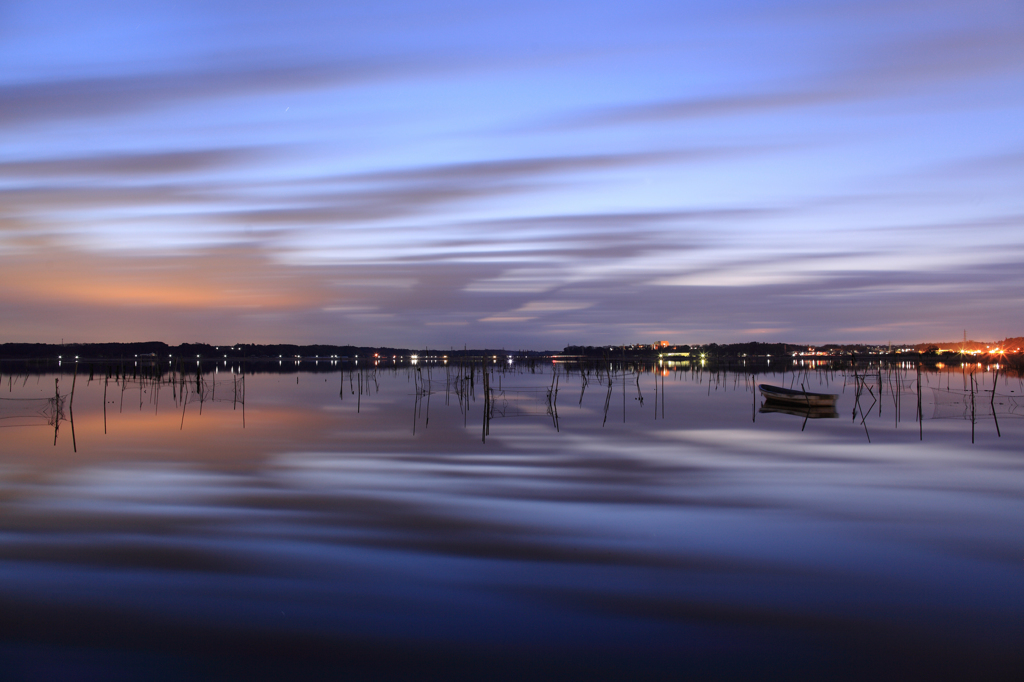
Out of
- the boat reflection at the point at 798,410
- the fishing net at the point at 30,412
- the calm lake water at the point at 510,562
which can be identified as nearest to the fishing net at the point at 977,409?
the boat reflection at the point at 798,410

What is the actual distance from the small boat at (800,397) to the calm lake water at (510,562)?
8.16 metres

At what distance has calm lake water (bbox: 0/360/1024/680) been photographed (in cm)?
509

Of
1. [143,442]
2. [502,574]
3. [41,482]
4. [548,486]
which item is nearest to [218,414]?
[143,442]

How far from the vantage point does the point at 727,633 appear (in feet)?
17.8

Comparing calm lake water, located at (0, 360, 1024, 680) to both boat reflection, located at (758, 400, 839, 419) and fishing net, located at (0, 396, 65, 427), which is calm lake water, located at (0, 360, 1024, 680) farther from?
boat reflection, located at (758, 400, 839, 419)

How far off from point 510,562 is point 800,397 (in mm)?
19372

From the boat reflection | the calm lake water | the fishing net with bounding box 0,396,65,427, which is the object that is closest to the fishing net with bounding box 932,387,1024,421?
the boat reflection

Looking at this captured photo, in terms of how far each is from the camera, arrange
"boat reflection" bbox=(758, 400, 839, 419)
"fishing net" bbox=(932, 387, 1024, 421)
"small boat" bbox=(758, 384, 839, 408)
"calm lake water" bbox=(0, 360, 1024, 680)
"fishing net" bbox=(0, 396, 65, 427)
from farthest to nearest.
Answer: "small boat" bbox=(758, 384, 839, 408)
"boat reflection" bbox=(758, 400, 839, 419)
"fishing net" bbox=(932, 387, 1024, 421)
"fishing net" bbox=(0, 396, 65, 427)
"calm lake water" bbox=(0, 360, 1024, 680)

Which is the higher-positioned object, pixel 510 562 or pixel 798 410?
pixel 798 410

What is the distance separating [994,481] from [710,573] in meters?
7.77

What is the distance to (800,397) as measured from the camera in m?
23.8

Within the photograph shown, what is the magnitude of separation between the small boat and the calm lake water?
8159 millimetres

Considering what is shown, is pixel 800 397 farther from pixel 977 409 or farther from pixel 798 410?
pixel 977 409

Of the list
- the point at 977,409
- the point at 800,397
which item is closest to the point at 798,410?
the point at 800,397
